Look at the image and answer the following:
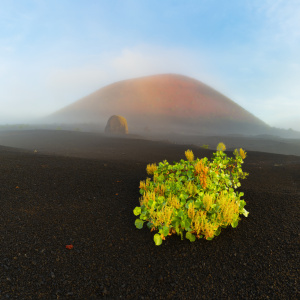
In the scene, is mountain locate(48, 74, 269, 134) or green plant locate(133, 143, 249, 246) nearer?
green plant locate(133, 143, 249, 246)

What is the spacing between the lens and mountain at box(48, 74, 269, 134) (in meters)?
71.2

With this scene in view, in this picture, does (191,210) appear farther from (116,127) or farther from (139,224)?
(116,127)

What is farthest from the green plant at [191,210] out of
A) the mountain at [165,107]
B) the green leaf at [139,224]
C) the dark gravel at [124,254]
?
the mountain at [165,107]

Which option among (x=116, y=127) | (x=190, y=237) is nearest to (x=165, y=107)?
(x=116, y=127)

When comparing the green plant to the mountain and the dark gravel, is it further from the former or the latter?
the mountain

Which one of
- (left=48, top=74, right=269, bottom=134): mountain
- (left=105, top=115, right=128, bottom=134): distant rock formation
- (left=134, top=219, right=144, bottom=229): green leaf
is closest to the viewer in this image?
(left=134, top=219, right=144, bottom=229): green leaf

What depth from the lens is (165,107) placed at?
7944cm

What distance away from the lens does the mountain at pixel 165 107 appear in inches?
2803

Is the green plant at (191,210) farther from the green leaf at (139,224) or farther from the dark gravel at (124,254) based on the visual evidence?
the dark gravel at (124,254)

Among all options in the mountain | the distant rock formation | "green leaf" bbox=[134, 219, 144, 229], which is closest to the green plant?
"green leaf" bbox=[134, 219, 144, 229]

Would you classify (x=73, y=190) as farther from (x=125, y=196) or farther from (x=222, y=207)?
(x=222, y=207)

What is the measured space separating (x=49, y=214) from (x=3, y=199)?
4.57 feet

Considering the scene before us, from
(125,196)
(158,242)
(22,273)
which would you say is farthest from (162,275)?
(125,196)

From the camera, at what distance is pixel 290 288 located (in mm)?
2521
